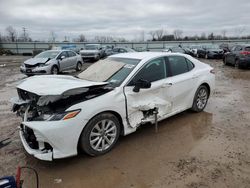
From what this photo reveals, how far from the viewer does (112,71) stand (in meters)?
4.29

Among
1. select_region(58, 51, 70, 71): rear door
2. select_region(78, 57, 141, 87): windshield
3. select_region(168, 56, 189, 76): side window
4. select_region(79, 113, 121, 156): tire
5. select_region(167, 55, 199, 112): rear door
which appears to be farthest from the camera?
select_region(58, 51, 70, 71): rear door

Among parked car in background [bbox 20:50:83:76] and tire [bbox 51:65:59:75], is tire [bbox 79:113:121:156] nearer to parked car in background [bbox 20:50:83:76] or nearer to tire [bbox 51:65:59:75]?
parked car in background [bbox 20:50:83:76]

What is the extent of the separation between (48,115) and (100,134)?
85 cm

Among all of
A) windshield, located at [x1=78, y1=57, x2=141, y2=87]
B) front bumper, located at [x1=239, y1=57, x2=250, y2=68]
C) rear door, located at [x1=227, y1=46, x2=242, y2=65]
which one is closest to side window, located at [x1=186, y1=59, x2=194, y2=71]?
windshield, located at [x1=78, y1=57, x2=141, y2=87]

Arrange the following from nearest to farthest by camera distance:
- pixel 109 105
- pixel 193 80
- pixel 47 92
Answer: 1. pixel 47 92
2. pixel 109 105
3. pixel 193 80

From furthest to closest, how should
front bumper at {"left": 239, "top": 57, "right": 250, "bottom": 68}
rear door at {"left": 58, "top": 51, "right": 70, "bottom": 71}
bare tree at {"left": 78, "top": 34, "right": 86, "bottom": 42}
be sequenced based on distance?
Answer: bare tree at {"left": 78, "top": 34, "right": 86, "bottom": 42} < front bumper at {"left": 239, "top": 57, "right": 250, "bottom": 68} < rear door at {"left": 58, "top": 51, "right": 70, "bottom": 71}

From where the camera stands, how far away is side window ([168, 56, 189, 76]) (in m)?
4.77

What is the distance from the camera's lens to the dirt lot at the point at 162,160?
297cm

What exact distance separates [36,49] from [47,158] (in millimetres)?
37739

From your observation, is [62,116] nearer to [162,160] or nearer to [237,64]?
[162,160]

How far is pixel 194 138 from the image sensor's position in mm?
4176

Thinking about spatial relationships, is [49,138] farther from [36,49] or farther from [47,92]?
[36,49]

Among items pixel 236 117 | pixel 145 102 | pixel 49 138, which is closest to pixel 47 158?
pixel 49 138

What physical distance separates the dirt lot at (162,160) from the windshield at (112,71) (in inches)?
45.4
